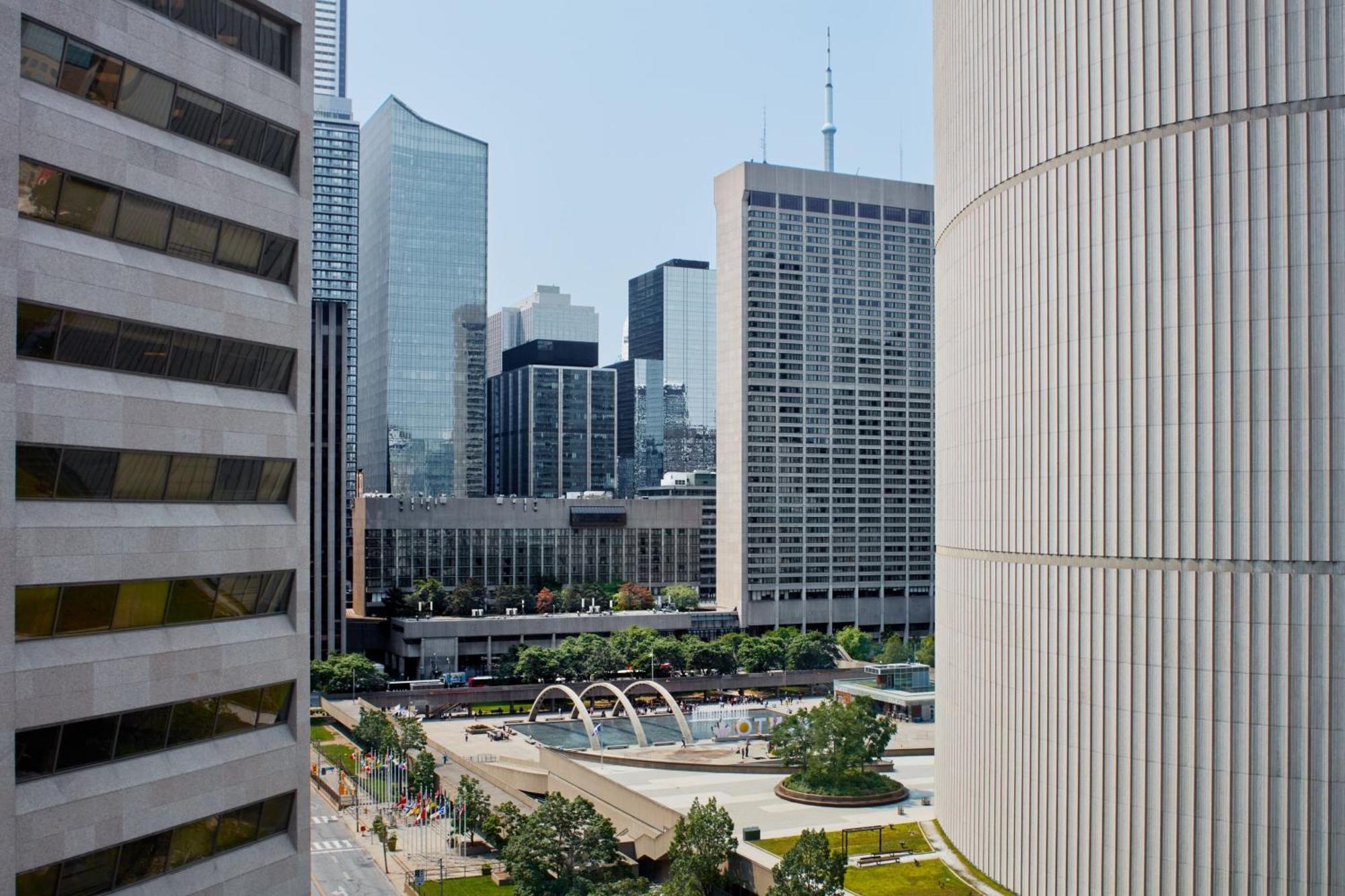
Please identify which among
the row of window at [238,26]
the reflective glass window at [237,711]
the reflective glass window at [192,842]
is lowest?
the reflective glass window at [192,842]

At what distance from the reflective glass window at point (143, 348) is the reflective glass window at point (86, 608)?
5379 millimetres

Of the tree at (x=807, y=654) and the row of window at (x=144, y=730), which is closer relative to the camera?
the row of window at (x=144, y=730)

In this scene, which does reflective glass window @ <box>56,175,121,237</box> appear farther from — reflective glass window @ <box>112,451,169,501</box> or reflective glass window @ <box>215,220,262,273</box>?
reflective glass window @ <box>112,451,169,501</box>

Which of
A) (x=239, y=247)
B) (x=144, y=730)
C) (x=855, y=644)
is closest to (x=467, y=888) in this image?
(x=144, y=730)

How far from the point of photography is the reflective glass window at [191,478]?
3127cm

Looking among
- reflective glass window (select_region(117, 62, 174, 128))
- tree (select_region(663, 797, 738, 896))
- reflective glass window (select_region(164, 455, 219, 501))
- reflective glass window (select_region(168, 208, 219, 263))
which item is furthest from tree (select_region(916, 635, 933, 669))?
reflective glass window (select_region(117, 62, 174, 128))

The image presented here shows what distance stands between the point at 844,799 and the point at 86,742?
2398 inches

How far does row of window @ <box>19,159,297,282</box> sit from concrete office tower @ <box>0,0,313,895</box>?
2.5 inches

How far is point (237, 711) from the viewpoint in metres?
33.2

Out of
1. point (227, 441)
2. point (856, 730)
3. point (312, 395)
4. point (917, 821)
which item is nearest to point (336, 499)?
point (312, 395)

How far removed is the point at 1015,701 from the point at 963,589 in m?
8.14

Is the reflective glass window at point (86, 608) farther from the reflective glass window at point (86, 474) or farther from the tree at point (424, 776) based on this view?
the tree at point (424, 776)

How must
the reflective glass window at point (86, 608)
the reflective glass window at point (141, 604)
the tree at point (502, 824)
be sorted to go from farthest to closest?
the tree at point (502, 824) → the reflective glass window at point (141, 604) → the reflective glass window at point (86, 608)

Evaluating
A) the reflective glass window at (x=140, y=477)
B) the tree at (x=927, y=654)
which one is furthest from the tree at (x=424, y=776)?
the tree at (x=927, y=654)
